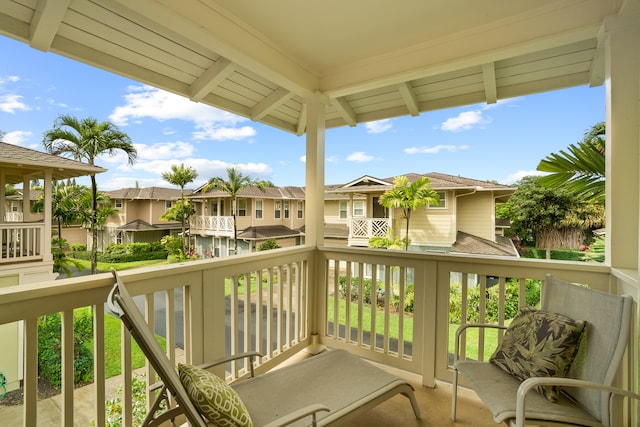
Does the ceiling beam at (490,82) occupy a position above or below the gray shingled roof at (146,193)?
above

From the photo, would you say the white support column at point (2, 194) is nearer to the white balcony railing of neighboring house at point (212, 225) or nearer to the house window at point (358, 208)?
the white balcony railing of neighboring house at point (212, 225)

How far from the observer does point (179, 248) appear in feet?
11.6

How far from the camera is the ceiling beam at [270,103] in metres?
3.12

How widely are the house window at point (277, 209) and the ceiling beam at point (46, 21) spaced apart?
6.65 metres

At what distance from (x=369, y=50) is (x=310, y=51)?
0.53 meters

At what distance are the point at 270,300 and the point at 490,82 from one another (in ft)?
9.38

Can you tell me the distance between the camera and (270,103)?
126 inches

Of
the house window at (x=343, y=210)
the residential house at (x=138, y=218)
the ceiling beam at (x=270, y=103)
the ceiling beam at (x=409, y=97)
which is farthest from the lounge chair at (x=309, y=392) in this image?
the house window at (x=343, y=210)

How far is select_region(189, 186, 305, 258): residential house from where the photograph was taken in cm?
518

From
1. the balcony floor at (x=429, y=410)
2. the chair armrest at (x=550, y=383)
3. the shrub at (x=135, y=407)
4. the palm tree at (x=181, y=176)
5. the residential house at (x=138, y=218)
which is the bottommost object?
the shrub at (x=135, y=407)

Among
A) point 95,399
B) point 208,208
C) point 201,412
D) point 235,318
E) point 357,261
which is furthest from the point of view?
point 208,208

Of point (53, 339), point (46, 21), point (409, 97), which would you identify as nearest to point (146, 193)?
→ point (53, 339)

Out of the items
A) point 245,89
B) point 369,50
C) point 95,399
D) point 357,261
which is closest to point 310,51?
point 369,50

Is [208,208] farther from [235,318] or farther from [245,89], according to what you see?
[235,318]
